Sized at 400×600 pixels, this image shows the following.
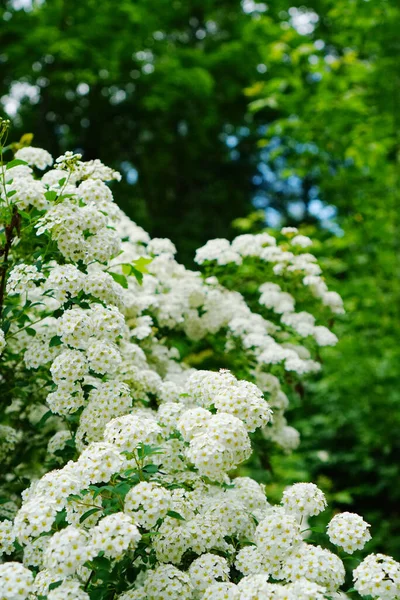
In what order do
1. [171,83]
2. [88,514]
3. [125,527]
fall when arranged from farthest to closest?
[171,83], [88,514], [125,527]

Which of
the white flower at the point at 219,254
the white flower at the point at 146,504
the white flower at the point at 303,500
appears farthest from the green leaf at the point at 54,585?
the white flower at the point at 219,254

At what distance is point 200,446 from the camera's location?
2.11 metres

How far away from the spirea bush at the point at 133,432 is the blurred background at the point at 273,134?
92 cm

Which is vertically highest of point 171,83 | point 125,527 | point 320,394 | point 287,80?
point 171,83

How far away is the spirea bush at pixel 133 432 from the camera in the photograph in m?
2.04

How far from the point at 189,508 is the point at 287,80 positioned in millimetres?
5480

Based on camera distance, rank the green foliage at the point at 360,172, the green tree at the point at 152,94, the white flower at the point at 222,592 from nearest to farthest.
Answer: the white flower at the point at 222,592, the green foliage at the point at 360,172, the green tree at the point at 152,94

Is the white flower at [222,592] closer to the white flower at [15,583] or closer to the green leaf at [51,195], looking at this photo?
the white flower at [15,583]

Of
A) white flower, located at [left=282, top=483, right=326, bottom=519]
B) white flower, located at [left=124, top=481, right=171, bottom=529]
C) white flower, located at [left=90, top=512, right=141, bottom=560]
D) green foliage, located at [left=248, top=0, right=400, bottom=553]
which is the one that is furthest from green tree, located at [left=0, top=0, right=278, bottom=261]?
white flower, located at [left=90, top=512, right=141, bottom=560]

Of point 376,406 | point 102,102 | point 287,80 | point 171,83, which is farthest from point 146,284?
point 102,102

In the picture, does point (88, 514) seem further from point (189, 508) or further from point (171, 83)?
point (171, 83)

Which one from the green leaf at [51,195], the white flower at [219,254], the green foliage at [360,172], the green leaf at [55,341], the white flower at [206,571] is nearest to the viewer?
the white flower at [206,571]

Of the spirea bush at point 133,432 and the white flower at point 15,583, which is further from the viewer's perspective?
the spirea bush at point 133,432

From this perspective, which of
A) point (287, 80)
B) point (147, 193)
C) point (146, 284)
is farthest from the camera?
point (147, 193)
